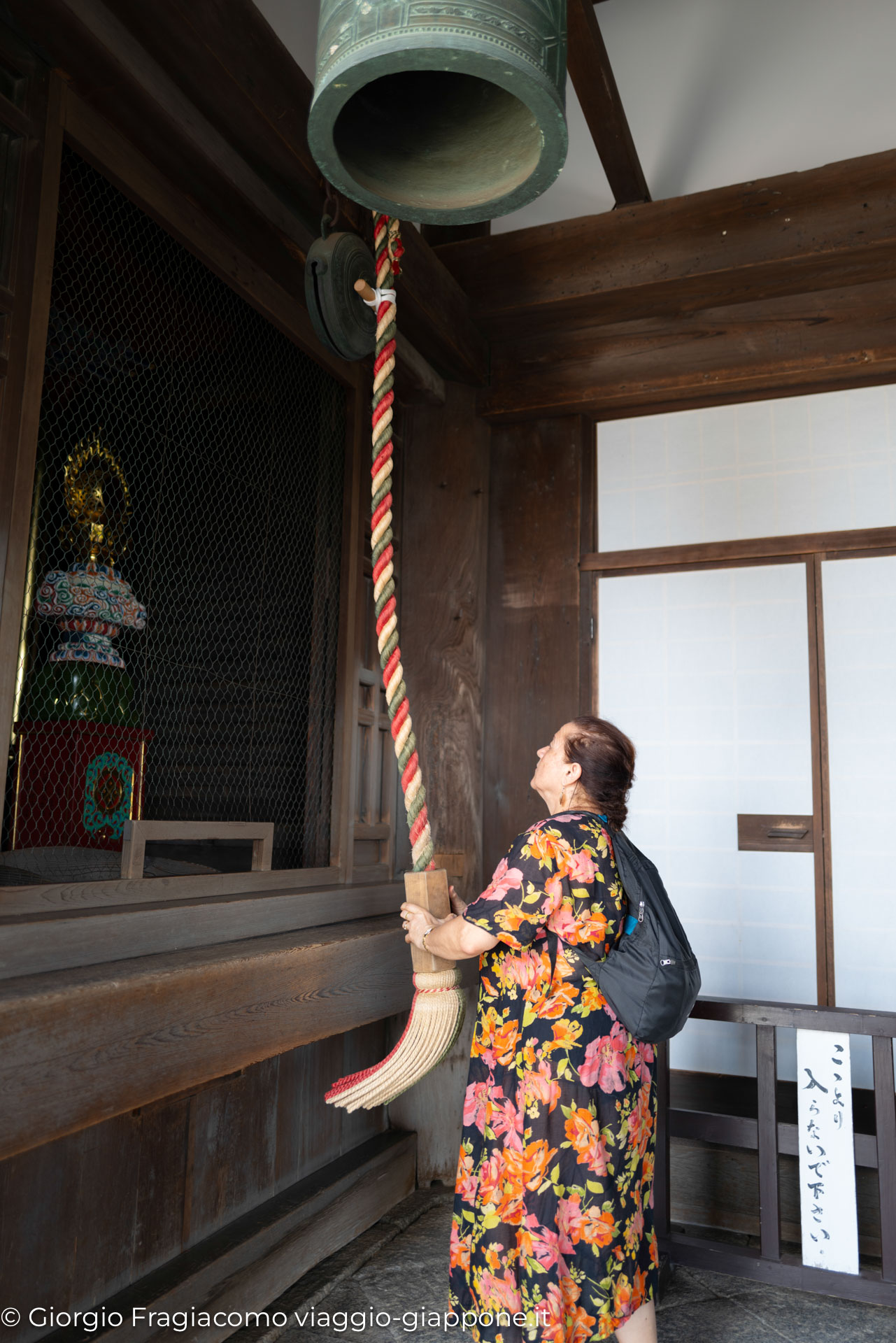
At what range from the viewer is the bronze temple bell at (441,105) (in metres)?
1.12

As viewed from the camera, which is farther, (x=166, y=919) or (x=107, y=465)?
(x=107, y=465)

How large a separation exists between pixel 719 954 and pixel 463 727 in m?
1.26

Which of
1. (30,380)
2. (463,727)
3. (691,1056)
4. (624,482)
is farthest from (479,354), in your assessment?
(691,1056)

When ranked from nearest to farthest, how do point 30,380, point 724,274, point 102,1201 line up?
point 30,380 → point 102,1201 → point 724,274

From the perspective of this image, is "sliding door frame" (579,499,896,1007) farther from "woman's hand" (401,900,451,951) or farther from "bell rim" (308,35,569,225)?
"bell rim" (308,35,569,225)

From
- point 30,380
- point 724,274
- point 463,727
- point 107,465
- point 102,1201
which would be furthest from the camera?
point 463,727

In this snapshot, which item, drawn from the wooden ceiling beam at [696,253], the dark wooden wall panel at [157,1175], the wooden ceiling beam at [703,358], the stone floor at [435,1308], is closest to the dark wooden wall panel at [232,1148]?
the dark wooden wall panel at [157,1175]

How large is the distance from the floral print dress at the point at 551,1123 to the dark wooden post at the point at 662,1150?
2.03 ft

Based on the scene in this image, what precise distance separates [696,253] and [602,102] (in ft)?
1.88

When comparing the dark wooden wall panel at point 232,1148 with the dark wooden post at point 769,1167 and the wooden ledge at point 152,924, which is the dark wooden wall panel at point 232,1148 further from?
the dark wooden post at point 769,1167

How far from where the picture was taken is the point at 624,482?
3.76m

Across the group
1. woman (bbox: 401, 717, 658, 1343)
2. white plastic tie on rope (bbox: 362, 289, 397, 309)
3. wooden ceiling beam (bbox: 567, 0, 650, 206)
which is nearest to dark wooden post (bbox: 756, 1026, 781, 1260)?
woman (bbox: 401, 717, 658, 1343)

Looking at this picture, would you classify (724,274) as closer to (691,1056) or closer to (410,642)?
(410,642)

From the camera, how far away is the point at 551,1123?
6.43ft
